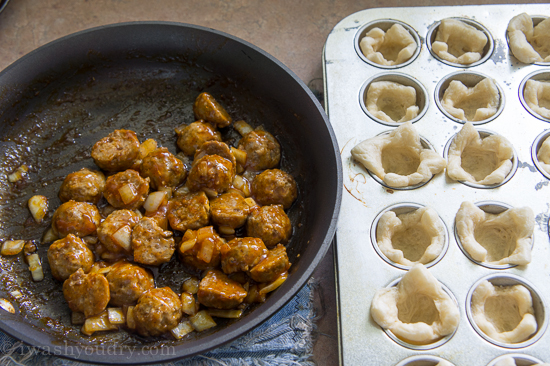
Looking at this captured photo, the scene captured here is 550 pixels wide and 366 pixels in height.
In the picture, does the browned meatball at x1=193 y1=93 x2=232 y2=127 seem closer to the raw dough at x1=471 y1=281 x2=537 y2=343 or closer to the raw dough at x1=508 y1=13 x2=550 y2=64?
the raw dough at x1=471 y1=281 x2=537 y2=343

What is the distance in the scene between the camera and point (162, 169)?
295cm

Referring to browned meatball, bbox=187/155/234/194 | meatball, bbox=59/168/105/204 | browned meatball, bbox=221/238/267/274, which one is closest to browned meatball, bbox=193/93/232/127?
browned meatball, bbox=187/155/234/194

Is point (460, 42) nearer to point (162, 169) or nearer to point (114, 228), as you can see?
point (162, 169)

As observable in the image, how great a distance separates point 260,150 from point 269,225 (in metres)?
0.59

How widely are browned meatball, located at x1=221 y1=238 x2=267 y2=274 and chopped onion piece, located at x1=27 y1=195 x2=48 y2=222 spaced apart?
1.29m

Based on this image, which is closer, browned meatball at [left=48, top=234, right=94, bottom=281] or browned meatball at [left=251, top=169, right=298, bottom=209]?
browned meatball at [left=48, top=234, right=94, bottom=281]

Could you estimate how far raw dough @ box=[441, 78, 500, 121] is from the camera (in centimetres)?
323

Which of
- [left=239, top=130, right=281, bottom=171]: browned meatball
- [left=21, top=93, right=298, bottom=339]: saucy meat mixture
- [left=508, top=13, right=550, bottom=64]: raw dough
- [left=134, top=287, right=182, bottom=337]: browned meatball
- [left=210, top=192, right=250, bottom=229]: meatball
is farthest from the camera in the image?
[left=508, top=13, right=550, bottom=64]: raw dough

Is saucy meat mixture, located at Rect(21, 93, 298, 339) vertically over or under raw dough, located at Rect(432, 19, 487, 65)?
under

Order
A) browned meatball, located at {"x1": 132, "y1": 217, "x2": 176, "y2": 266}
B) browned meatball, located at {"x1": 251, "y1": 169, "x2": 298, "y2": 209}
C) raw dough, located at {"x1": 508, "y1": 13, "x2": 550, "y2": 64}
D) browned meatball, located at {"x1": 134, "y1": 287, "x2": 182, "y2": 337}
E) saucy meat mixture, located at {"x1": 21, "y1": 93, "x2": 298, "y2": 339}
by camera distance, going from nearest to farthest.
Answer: browned meatball, located at {"x1": 134, "y1": 287, "x2": 182, "y2": 337}
saucy meat mixture, located at {"x1": 21, "y1": 93, "x2": 298, "y2": 339}
browned meatball, located at {"x1": 132, "y1": 217, "x2": 176, "y2": 266}
browned meatball, located at {"x1": 251, "y1": 169, "x2": 298, "y2": 209}
raw dough, located at {"x1": 508, "y1": 13, "x2": 550, "y2": 64}

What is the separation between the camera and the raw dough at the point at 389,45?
3.50m

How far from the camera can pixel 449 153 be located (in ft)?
10.1

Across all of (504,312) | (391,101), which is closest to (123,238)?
(391,101)

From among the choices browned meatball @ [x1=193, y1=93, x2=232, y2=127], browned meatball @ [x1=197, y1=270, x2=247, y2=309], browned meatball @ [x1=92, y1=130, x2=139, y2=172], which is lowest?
browned meatball @ [x1=197, y1=270, x2=247, y2=309]
